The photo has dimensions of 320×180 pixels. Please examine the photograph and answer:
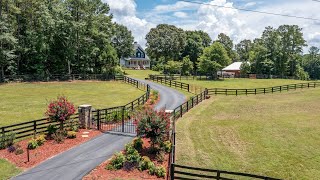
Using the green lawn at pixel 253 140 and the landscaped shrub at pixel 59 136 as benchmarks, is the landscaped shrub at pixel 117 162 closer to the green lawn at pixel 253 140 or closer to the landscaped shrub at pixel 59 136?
the green lawn at pixel 253 140

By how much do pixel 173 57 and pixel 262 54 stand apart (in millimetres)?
26479

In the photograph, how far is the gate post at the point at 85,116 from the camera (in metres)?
23.4

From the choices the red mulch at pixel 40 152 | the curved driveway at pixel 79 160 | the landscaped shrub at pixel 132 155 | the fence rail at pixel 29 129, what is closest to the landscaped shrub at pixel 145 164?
the landscaped shrub at pixel 132 155

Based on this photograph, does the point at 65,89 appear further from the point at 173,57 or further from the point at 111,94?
the point at 173,57

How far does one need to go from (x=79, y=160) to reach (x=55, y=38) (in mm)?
45825

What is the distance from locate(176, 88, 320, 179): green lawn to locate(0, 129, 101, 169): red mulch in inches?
265

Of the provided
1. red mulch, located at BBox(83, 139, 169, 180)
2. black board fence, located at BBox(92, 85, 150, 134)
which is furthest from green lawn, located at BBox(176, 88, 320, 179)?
black board fence, located at BBox(92, 85, 150, 134)

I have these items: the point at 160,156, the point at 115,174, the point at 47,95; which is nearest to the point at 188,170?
the point at 160,156

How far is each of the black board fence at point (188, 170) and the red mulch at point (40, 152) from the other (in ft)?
20.7

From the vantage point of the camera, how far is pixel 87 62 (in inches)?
2486

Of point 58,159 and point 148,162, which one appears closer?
point 148,162

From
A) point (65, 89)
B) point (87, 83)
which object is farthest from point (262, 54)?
point (65, 89)

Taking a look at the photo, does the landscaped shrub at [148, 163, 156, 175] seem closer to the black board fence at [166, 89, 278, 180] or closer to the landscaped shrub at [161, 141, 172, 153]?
the black board fence at [166, 89, 278, 180]

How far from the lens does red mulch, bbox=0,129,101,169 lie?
16.6 m
